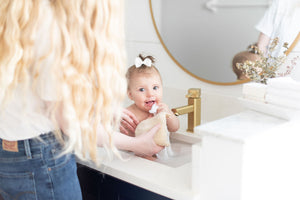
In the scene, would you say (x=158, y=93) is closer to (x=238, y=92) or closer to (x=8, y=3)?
(x=238, y=92)

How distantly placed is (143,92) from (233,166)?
1.96 ft

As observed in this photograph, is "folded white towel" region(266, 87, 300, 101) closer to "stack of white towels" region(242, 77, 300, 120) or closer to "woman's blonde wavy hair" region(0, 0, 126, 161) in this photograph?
"stack of white towels" region(242, 77, 300, 120)

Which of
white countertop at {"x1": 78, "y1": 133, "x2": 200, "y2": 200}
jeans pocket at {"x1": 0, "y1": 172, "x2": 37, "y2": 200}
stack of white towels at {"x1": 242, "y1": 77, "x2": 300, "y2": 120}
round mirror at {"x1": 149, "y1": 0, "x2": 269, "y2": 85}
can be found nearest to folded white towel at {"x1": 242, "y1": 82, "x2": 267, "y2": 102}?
stack of white towels at {"x1": 242, "y1": 77, "x2": 300, "y2": 120}

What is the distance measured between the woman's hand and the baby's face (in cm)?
6

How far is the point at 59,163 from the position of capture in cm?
96

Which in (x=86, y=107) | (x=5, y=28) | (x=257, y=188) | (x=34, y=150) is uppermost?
Answer: (x=5, y=28)

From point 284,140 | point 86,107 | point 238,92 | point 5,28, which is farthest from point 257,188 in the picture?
point 5,28

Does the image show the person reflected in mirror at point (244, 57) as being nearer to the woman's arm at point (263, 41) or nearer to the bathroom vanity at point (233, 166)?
the woman's arm at point (263, 41)

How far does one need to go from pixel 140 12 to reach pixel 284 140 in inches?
42.5

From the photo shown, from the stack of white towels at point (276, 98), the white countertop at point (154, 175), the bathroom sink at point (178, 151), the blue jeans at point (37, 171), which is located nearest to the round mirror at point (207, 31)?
the bathroom sink at point (178, 151)

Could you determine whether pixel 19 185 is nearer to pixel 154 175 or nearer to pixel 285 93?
pixel 154 175

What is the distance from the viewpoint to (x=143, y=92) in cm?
137

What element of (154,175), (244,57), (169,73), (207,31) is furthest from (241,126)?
(169,73)

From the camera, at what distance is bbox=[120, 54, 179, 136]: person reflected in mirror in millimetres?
1358
